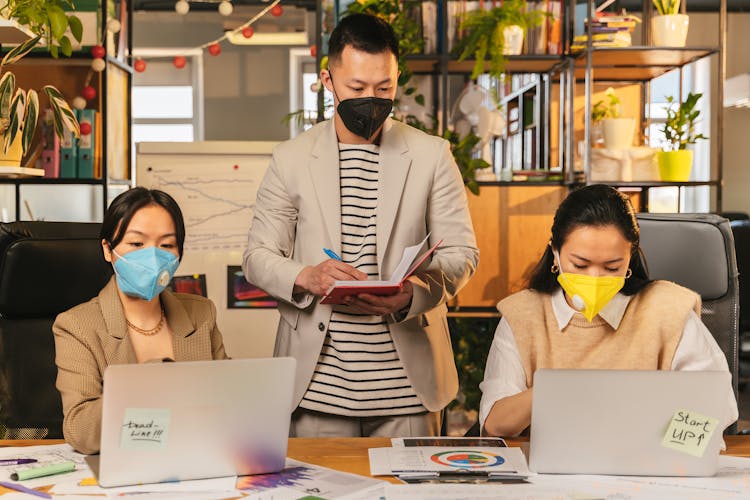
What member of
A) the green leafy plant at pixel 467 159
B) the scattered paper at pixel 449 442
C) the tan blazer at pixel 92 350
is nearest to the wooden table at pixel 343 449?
the scattered paper at pixel 449 442

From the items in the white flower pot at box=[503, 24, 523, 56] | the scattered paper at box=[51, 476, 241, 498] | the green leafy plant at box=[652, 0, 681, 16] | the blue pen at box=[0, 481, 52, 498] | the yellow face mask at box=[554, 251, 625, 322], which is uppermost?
the green leafy plant at box=[652, 0, 681, 16]

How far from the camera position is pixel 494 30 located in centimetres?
401

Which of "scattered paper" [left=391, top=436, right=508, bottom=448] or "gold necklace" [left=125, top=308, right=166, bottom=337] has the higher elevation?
"gold necklace" [left=125, top=308, right=166, bottom=337]

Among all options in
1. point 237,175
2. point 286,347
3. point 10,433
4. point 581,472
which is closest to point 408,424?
point 286,347

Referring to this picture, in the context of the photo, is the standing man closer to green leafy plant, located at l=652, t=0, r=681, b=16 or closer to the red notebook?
the red notebook

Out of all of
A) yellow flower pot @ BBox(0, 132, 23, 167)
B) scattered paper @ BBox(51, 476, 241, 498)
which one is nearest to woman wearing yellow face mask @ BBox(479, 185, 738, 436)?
scattered paper @ BBox(51, 476, 241, 498)

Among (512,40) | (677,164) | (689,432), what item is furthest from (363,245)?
(677,164)

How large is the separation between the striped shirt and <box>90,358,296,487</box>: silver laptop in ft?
1.71

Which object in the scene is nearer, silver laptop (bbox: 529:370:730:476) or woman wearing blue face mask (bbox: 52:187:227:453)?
silver laptop (bbox: 529:370:730:476)

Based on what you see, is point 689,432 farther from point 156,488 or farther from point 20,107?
point 20,107

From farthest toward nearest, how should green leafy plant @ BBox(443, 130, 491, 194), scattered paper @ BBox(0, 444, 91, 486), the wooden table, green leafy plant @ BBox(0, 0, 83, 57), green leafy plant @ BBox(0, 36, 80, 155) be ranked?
green leafy plant @ BBox(443, 130, 491, 194)
green leafy plant @ BBox(0, 36, 80, 155)
green leafy plant @ BBox(0, 0, 83, 57)
the wooden table
scattered paper @ BBox(0, 444, 91, 486)

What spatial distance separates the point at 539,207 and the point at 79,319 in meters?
2.69

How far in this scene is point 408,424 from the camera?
209cm

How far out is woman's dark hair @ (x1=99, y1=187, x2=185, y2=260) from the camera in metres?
1.90
